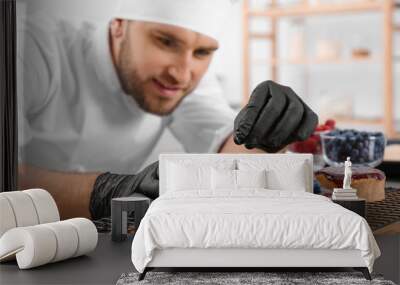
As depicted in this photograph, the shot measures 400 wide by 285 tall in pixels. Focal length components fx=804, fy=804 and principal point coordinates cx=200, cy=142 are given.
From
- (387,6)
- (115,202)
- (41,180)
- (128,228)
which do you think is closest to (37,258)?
(115,202)

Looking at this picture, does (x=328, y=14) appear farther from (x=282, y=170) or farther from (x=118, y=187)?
(x=282, y=170)

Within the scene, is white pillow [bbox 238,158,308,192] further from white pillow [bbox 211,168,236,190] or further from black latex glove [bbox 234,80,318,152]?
black latex glove [bbox 234,80,318,152]

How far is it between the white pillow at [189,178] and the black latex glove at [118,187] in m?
1.02

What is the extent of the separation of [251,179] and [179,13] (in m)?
2.24

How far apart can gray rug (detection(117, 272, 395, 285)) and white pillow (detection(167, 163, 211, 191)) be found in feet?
3.42

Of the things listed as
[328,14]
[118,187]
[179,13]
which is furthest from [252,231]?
[328,14]

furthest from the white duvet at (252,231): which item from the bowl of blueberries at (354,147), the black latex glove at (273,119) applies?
the bowl of blueberries at (354,147)

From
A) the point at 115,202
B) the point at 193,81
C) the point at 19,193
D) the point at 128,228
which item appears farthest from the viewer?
the point at 193,81

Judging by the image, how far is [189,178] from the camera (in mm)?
5551

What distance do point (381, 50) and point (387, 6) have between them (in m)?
0.53

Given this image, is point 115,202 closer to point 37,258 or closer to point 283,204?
point 37,258

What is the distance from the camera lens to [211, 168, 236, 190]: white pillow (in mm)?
5468

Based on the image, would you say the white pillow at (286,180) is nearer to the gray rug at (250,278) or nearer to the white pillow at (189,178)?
the white pillow at (189,178)

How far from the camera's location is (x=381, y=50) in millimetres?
8023
